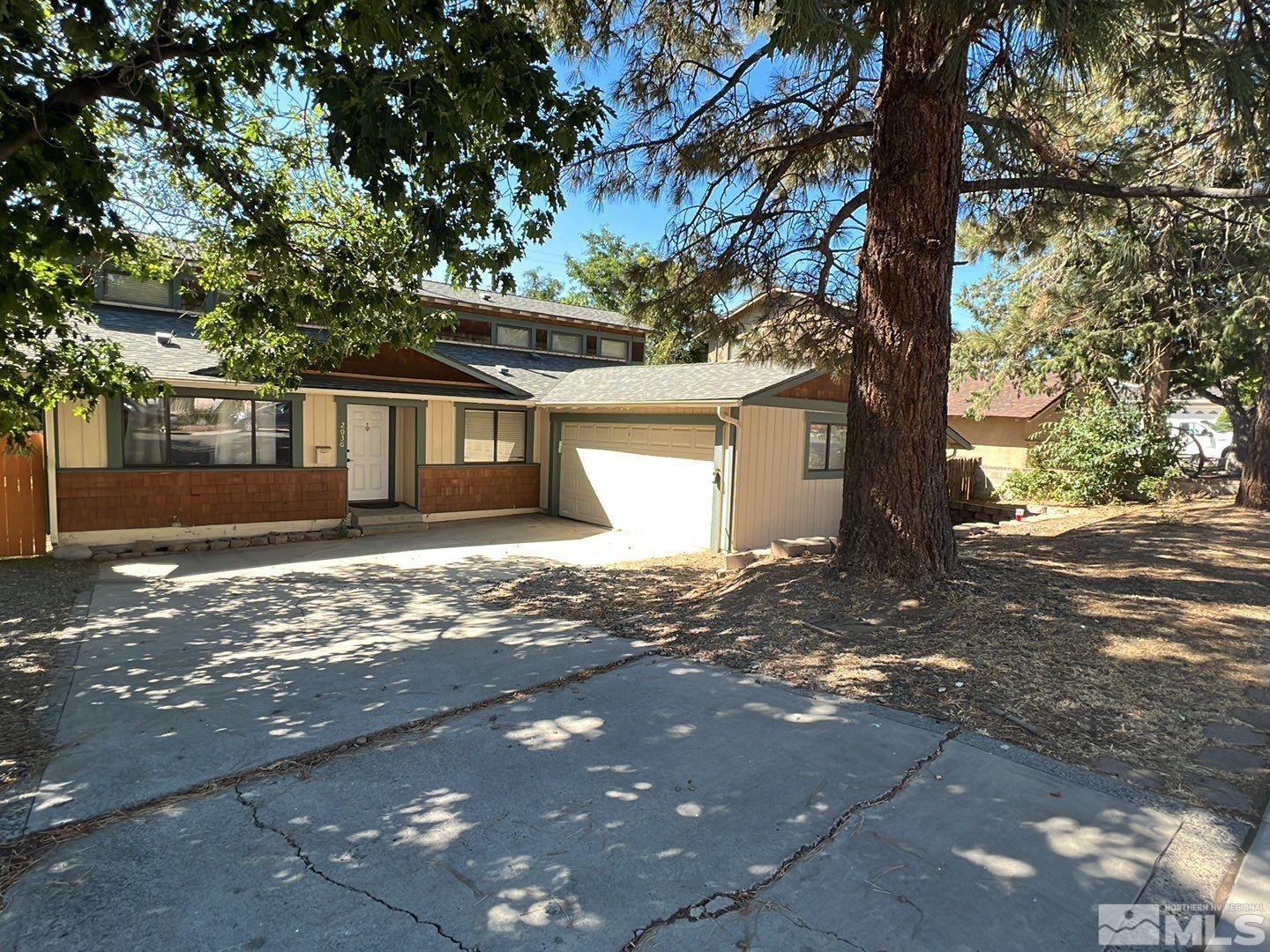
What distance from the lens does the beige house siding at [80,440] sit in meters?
9.27

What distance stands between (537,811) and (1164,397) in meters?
17.3

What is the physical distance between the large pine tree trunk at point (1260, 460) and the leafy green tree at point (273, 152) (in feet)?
44.3

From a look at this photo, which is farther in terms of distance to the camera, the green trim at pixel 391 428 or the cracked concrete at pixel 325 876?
the green trim at pixel 391 428

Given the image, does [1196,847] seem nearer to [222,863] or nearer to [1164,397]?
[222,863]

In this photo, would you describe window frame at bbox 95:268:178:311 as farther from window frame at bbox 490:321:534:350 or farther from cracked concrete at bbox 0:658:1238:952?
cracked concrete at bbox 0:658:1238:952

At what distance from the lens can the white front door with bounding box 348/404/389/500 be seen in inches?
497

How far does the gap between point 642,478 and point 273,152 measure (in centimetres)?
728

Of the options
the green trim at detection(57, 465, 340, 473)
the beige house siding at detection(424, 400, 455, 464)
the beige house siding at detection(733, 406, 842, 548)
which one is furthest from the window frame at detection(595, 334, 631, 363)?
the green trim at detection(57, 465, 340, 473)

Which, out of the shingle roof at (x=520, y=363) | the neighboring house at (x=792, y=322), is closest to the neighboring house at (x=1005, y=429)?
the shingle roof at (x=520, y=363)

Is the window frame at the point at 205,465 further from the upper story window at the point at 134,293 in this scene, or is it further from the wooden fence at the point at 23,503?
the upper story window at the point at 134,293

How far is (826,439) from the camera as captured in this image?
12.5 m

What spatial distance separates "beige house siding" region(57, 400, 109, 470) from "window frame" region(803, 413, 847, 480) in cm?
1065

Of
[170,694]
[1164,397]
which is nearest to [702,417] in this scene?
[170,694]

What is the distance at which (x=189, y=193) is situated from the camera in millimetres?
7207
